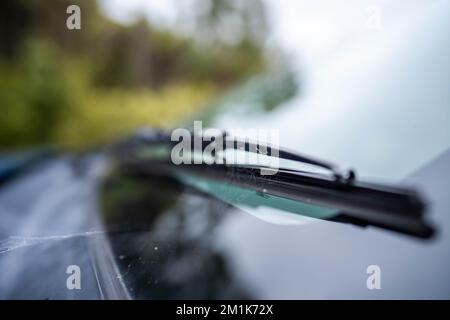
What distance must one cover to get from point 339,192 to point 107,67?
32.8 ft

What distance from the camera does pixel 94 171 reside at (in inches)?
83.3

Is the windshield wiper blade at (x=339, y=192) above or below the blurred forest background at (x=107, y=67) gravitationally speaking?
below

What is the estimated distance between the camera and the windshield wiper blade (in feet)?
2.54

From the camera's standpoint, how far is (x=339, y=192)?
2.90 feet

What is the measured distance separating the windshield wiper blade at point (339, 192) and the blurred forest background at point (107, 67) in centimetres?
325

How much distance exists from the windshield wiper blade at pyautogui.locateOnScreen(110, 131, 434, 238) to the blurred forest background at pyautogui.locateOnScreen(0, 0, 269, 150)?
3.25 meters

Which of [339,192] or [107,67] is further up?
[107,67]

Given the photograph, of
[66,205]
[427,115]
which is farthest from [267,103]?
[66,205]

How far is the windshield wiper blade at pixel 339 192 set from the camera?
0.77 m

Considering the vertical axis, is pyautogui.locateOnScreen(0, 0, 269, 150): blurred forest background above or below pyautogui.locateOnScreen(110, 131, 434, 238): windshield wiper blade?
above

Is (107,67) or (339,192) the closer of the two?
(339,192)

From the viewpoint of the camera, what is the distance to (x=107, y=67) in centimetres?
988
